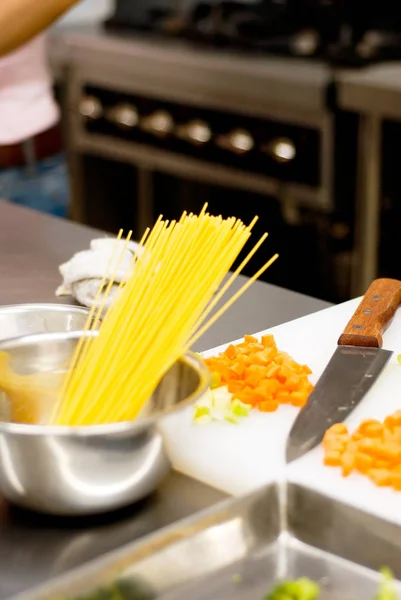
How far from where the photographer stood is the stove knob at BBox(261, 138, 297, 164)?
100 inches

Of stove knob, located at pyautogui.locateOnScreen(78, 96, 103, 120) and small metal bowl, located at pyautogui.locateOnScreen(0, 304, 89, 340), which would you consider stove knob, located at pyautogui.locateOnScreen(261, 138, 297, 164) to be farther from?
small metal bowl, located at pyautogui.locateOnScreen(0, 304, 89, 340)

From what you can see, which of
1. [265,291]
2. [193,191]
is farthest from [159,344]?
[193,191]

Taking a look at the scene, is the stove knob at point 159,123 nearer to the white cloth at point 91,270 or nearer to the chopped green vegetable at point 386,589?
the white cloth at point 91,270

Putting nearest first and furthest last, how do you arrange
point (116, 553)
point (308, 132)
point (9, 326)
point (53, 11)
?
point (116, 553) < point (9, 326) < point (53, 11) < point (308, 132)

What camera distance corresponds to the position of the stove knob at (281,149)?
100 inches

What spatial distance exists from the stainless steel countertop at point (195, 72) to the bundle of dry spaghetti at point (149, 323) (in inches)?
64.8

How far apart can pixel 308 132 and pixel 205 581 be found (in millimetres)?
1831

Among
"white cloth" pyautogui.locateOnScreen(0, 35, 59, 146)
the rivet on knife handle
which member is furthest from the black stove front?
the rivet on knife handle

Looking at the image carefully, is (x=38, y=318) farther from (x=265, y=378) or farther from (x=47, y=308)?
(x=265, y=378)

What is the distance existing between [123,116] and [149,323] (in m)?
2.27

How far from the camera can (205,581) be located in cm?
79

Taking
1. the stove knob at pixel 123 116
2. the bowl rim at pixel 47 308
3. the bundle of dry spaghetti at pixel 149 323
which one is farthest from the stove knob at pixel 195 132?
the bundle of dry spaghetti at pixel 149 323

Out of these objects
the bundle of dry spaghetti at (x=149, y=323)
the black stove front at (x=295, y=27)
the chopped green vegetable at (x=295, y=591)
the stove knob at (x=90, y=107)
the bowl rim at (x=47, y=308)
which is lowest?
the stove knob at (x=90, y=107)

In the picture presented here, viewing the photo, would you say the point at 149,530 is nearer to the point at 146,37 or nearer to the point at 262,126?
the point at 262,126
